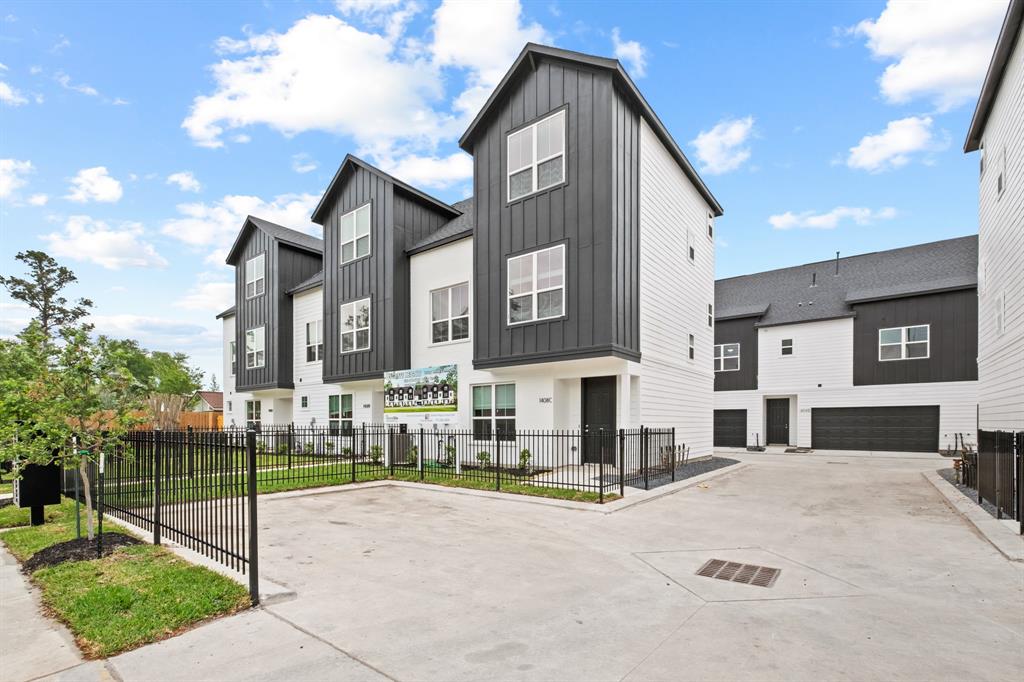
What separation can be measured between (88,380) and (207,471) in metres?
2.04

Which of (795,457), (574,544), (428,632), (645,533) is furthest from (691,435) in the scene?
(428,632)

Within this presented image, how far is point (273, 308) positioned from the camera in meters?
25.7

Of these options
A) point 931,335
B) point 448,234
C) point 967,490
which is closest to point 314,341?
point 448,234

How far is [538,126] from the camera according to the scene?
1531 cm

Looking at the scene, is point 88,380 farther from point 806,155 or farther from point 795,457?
point 795,457

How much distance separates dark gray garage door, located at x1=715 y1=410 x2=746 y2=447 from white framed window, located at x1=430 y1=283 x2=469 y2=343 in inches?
732

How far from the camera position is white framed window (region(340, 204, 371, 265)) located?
807 inches

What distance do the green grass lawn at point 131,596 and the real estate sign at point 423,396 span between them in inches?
410

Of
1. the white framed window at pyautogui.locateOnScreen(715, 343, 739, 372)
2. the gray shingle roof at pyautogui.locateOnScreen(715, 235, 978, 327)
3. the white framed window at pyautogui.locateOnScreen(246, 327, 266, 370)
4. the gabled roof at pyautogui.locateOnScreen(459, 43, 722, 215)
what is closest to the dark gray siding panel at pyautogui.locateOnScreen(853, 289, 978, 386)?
the gray shingle roof at pyautogui.locateOnScreen(715, 235, 978, 327)

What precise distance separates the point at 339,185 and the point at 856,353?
83.3ft

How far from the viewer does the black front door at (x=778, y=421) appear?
1118 inches

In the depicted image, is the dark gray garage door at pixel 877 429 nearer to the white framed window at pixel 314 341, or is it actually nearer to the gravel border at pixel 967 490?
the gravel border at pixel 967 490

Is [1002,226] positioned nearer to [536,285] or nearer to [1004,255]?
[1004,255]

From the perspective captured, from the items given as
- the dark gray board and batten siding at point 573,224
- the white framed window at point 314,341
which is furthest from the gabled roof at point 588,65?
the white framed window at point 314,341
